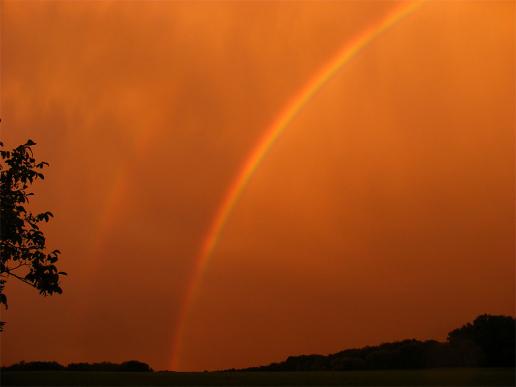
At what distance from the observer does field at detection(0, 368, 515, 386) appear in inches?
1244

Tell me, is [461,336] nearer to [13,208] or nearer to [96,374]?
[96,374]

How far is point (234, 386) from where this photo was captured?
1275 inches

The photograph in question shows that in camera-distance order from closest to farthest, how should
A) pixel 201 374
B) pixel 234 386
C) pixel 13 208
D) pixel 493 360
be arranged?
pixel 234 386 → pixel 13 208 → pixel 201 374 → pixel 493 360

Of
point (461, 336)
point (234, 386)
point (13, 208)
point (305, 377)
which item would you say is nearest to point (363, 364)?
point (461, 336)

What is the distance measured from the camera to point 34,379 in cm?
3547

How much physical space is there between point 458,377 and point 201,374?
12.9 meters

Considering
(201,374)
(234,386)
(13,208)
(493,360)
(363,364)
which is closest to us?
(234,386)

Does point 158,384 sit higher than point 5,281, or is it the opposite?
point 5,281

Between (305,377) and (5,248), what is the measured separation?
50.3 ft

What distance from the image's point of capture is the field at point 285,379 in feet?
104

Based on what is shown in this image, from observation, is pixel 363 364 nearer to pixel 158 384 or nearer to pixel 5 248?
pixel 158 384

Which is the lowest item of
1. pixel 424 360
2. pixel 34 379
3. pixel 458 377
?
pixel 458 377

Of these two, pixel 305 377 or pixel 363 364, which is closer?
pixel 305 377

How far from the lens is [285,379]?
33.8 meters
